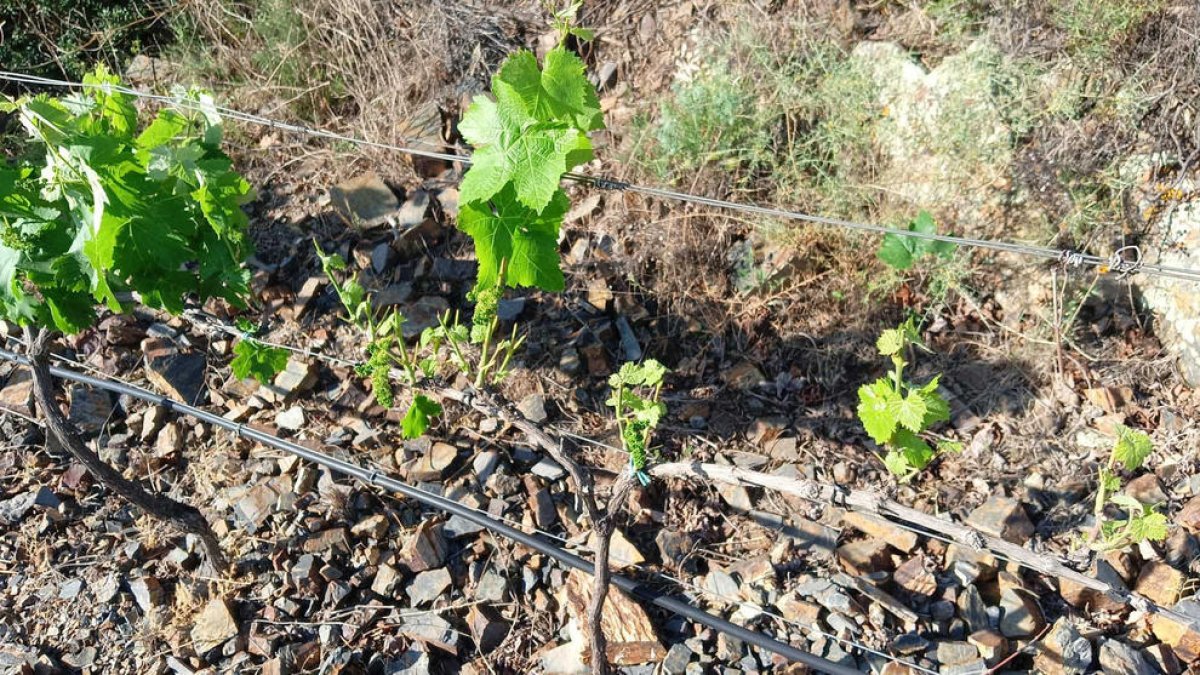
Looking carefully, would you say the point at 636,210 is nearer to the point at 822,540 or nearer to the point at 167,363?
the point at 822,540

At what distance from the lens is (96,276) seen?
2.42 meters

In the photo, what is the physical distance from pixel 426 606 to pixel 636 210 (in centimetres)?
189

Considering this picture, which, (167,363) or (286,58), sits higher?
(286,58)

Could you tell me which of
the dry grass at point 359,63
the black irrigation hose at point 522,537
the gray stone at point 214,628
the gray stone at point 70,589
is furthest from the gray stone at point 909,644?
the dry grass at point 359,63

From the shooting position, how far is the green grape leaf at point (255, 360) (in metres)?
2.97

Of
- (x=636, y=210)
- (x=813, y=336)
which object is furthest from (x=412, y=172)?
(x=813, y=336)

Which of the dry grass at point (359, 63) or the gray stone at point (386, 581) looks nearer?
the gray stone at point (386, 581)

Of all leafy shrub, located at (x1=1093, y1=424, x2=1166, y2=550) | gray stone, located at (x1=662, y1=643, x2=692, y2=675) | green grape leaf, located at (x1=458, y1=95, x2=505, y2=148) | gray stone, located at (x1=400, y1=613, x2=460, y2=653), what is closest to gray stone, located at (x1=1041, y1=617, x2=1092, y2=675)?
leafy shrub, located at (x1=1093, y1=424, x2=1166, y2=550)

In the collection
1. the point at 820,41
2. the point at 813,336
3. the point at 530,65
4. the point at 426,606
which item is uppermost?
the point at 530,65

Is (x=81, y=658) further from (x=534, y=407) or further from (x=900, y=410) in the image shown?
(x=900, y=410)

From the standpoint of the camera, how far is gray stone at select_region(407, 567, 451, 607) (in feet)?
Result: 10.1

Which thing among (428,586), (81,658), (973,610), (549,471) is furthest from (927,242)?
(81,658)

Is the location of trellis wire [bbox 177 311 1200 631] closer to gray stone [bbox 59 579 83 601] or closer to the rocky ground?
the rocky ground

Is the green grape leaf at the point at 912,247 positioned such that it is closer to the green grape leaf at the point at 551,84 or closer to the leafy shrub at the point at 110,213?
the green grape leaf at the point at 551,84
